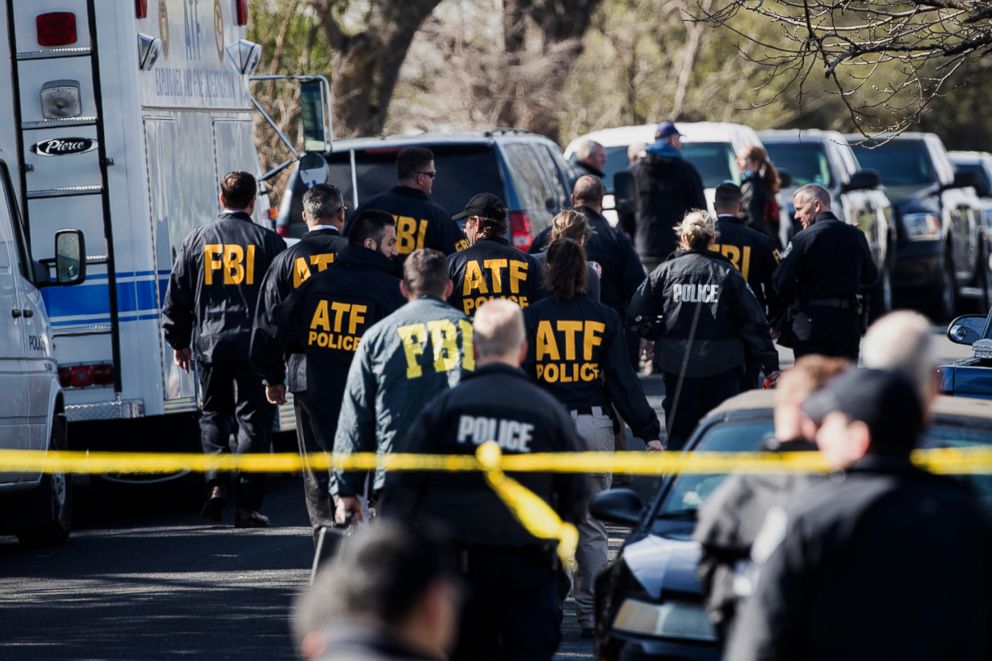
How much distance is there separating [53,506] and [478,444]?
16.9 ft

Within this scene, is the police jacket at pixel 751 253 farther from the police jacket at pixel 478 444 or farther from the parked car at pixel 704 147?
the parked car at pixel 704 147

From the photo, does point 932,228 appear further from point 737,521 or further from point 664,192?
point 737,521

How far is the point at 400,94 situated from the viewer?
113 ft

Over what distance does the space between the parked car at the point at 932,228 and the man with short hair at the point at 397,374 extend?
594 inches

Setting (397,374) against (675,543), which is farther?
(397,374)

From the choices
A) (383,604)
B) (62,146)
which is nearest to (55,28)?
(62,146)

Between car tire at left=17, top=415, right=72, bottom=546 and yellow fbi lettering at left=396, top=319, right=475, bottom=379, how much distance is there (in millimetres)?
3769

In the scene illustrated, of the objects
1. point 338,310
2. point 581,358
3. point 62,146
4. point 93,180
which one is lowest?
point 581,358

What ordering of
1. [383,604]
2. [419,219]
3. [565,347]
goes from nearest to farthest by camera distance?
[383,604] < [565,347] < [419,219]

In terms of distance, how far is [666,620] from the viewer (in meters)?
5.88

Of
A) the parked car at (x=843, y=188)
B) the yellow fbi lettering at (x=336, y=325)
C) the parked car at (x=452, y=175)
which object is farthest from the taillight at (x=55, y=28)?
the parked car at (x=843, y=188)

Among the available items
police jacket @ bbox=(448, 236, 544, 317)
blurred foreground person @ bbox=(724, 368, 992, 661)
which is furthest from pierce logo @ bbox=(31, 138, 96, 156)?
blurred foreground person @ bbox=(724, 368, 992, 661)

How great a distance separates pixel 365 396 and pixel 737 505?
2566 mm

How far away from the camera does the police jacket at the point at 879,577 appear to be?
3793 millimetres
